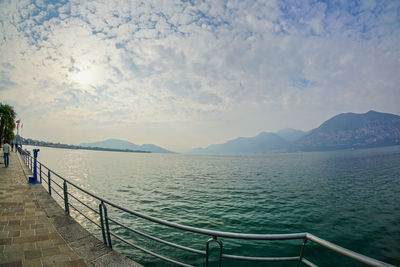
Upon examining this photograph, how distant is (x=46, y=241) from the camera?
475 centimetres

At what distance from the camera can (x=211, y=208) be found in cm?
1274

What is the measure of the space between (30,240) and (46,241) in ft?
1.42

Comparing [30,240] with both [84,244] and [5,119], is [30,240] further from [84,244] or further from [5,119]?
[5,119]

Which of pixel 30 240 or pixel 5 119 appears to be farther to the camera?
pixel 5 119

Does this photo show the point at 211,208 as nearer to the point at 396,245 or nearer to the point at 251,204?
the point at 251,204

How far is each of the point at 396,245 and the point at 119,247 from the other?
1220cm

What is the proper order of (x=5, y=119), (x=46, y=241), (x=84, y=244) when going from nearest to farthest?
(x=84, y=244), (x=46, y=241), (x=5, y=119)

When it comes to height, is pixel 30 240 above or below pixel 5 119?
below

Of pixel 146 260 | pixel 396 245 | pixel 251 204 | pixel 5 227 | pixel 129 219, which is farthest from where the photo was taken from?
pixel 251 204

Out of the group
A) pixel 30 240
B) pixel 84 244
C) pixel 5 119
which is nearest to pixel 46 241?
pixel 30 240

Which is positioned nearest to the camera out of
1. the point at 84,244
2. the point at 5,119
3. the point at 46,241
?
the point at 84,244

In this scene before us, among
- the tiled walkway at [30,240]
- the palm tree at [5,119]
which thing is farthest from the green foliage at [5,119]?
the tiled walkway at [30,240]

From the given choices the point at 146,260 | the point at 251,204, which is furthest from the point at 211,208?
the point at 146,260

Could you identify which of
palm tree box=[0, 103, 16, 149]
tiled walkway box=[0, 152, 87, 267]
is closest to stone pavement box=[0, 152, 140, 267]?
tiled walkway box=[0, 152, 87, 267]
